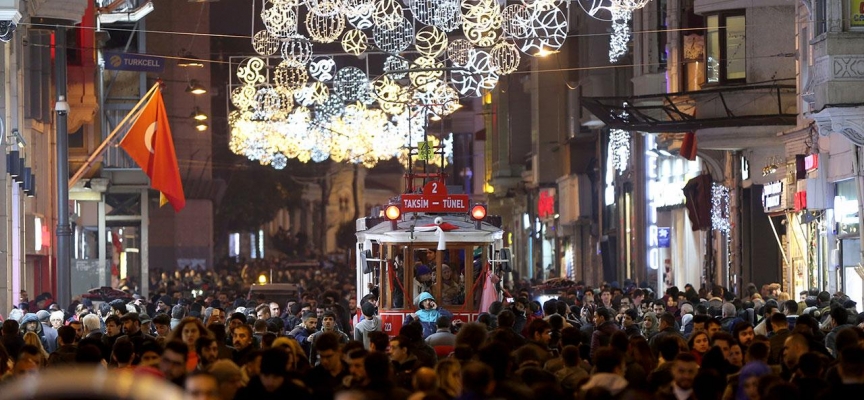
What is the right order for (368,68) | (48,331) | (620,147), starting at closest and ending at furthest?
1. (48,331)
2. (368,68)
3. (620,147)

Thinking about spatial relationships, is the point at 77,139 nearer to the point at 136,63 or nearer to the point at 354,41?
the point at 136,63

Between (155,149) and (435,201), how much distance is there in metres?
6.88

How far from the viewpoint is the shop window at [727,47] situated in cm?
3544

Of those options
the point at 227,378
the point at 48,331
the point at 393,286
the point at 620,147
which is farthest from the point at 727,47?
the point at 227,378

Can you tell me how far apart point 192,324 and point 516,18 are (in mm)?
12618

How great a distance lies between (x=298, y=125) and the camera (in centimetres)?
4391

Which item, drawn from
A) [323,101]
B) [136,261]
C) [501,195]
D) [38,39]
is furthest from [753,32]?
[501,195]

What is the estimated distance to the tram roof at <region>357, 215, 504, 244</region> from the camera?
83.3 ft

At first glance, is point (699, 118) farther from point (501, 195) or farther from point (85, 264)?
point (501, 195)

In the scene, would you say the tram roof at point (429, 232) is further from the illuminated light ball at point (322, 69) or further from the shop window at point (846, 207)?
the illuminated light ball at point (322, 69)

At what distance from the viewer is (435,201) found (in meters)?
26.2

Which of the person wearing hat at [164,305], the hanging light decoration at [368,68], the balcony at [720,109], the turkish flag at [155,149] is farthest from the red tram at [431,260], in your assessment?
the balcony at [720,109]

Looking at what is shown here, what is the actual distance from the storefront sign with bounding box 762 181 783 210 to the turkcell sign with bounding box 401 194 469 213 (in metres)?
8.98

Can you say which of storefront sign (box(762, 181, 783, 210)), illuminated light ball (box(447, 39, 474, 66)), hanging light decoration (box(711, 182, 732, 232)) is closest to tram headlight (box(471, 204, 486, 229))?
illuminated light ball (box(447, 39, 474, 66))
